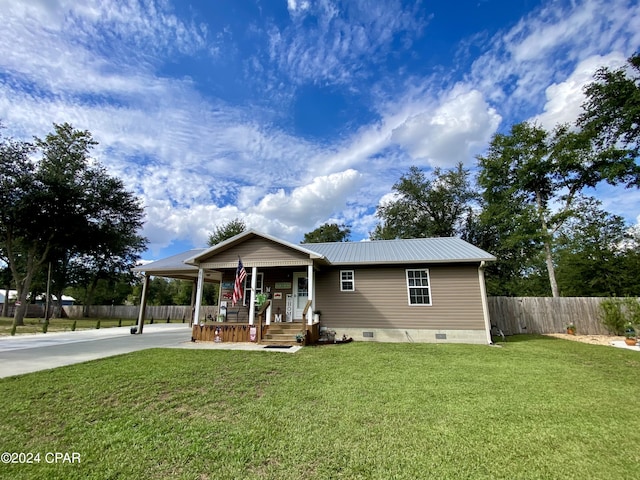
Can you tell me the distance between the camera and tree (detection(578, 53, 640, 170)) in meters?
17.9

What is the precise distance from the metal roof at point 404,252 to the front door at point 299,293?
1517mm


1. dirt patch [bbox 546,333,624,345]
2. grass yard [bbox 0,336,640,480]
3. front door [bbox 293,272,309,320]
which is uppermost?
front door [bbox 293,272,309,320]

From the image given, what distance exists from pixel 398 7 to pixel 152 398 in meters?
13.4

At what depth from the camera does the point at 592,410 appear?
4254mm

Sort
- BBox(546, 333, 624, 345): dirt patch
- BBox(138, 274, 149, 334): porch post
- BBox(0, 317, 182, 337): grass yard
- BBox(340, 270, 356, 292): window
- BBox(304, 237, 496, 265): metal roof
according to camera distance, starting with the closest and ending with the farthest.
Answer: BBox(546, 333, 624, 345): dirt patch
BBox(304, 237, 496, 265): metal roof
BBox(340, 270, 356, 292): window
BBox(138, 274, 149, 334): porch post
BBox(0, 317, 182, 337): grass yard

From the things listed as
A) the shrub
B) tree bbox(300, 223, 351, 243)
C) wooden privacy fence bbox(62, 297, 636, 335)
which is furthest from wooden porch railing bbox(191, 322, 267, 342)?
tree bbox(300, 223, 351, 243)

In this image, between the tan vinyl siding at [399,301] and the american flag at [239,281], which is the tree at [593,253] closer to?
the tan vinyl siding at [399,301]

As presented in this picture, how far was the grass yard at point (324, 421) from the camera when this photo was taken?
2.82 metres

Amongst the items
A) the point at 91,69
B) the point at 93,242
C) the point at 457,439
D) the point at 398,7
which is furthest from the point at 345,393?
the point at 93,242

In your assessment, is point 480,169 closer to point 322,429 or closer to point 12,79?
point 322,429

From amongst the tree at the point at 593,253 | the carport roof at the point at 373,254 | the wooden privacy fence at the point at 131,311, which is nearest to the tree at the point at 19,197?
the wooden privacy fence at the point at 131,311

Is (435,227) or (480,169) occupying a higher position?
(480,169)

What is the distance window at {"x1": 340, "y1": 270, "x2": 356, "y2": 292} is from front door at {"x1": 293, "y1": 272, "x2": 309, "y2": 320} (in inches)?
68.2

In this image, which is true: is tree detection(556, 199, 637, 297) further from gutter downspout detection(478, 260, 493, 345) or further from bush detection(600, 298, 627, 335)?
gutter downspout detection(478, 260, 493, 345)
